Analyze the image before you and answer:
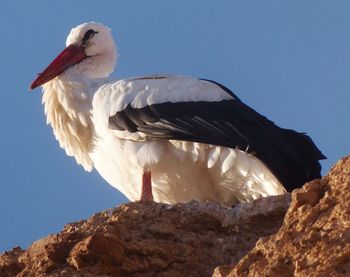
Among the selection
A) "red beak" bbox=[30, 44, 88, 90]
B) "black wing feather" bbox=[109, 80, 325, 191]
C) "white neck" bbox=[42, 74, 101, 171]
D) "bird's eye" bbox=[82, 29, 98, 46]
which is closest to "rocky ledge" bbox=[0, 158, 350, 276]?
"black wing feather" bbox=[109, 80, 325, 191]

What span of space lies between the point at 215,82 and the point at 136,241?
4905 millimetres

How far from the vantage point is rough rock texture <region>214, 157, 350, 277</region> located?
386cm

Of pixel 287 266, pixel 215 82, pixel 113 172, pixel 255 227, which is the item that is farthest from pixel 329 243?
pixel 215 82

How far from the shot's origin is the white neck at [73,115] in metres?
9.95

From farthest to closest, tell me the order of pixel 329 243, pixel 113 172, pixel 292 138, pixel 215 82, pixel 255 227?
1. pixel 215 82
2. pixel 113 172
3. pixel 292 138
4. pixel 255 227
5. pixel 329 243

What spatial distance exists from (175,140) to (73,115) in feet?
4.05

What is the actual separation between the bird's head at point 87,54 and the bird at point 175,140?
376 mm

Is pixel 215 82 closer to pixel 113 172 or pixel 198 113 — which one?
pixel 198 113

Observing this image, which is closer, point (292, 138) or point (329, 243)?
point (329, 243)

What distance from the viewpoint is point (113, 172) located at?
9.53 metres

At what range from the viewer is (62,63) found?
10977 mm

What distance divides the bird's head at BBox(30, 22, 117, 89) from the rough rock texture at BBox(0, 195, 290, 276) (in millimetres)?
4981

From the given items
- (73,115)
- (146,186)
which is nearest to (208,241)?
(146,186)

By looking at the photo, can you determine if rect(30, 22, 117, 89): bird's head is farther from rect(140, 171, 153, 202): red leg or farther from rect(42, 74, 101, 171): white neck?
rect(140, 171, 153, 202): red leg
